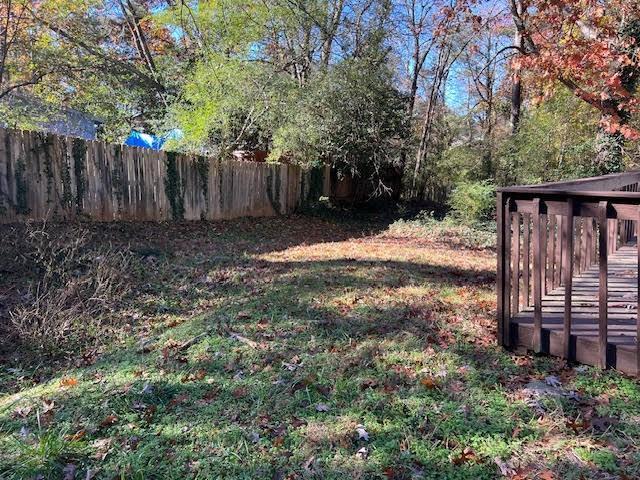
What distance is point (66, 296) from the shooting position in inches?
182

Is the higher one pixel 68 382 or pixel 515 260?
pixel 515 260

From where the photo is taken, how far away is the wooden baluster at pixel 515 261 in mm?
3197

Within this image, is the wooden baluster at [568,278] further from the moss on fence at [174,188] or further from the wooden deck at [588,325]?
the moss on fence at [174,188]

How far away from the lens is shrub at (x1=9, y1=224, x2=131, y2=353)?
4.01 metres

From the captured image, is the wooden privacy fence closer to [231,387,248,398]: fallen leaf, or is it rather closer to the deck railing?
[231,387,248,398]: fallen leaf

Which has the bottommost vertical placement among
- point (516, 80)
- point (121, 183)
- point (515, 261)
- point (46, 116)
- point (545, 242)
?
point (515, 261)

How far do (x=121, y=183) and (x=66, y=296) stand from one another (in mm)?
4514

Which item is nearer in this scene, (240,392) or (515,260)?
(240,392)

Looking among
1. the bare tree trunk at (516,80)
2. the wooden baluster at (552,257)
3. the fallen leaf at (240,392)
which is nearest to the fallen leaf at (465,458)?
the fallen leaf at (240,392)

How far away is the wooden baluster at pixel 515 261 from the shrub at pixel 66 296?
3334 millimetres

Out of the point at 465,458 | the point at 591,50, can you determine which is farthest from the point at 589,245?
the point at 591,50

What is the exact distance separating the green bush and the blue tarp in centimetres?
705

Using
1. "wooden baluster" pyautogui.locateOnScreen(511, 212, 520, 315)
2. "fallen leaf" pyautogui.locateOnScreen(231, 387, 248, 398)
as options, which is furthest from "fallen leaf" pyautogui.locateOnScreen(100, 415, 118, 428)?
"wooden baluster" pyautogui.locateOnScreen(511, 212, 520, 315)

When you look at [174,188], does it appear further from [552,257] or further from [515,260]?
[515,260]
